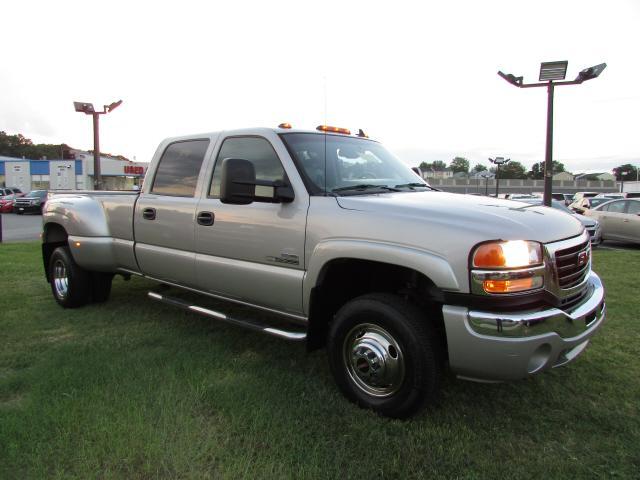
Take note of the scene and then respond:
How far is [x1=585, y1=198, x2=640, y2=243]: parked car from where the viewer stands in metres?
12.6

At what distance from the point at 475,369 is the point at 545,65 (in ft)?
39.6

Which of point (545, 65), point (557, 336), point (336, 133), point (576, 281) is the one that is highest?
point (545, 65)

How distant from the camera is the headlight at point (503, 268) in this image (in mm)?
2586

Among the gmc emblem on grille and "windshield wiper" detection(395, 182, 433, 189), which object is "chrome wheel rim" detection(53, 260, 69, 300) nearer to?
"windshield wiper" detection(395, 182, 433, 189)

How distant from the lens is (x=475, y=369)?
268cm

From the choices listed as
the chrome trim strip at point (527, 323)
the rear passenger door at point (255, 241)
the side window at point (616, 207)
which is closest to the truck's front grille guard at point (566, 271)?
the chrome trim strip at point (527, 323)

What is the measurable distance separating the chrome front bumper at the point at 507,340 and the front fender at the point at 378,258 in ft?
Result: 0.63

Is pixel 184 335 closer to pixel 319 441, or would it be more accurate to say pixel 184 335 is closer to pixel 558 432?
pixel 319 441

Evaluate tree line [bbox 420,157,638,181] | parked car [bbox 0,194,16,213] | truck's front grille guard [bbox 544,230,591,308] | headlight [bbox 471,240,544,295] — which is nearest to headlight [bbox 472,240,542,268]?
headlight [bbox 471,240,544,295]

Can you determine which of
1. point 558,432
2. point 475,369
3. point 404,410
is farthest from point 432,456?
point 558,432

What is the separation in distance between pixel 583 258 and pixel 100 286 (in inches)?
199

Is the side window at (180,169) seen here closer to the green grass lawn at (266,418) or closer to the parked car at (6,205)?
the green grass lawn at (266,418)

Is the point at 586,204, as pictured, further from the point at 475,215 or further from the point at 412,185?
the point at 475,215

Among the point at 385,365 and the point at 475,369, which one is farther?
the point at 385,365
